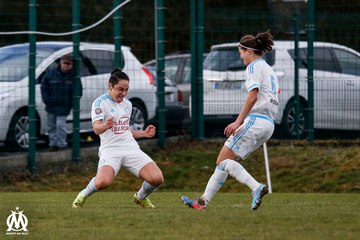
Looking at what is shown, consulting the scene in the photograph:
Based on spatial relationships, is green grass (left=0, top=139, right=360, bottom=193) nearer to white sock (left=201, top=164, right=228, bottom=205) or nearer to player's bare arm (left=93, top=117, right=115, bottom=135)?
white sock (left=201, top=164, right=228, bottom=205)

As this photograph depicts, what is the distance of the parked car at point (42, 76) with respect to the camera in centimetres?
1933

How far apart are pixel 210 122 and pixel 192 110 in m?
0.43

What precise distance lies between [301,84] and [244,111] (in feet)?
32.1

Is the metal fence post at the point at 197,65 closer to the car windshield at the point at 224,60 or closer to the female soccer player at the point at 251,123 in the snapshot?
the car windshield at the point at 224,60

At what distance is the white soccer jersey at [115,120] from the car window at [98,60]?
8.19 metres

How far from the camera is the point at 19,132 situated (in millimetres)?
19531

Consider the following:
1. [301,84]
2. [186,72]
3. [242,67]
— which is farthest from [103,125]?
[186,72]

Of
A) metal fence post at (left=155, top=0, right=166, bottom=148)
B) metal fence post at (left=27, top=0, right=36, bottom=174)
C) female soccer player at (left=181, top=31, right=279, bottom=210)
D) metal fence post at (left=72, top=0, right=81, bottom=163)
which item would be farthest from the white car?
female soccer player at (left=181, top=31, right=279, bottom=210)

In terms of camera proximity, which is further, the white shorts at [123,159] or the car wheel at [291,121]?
the car wheel at [291,121]

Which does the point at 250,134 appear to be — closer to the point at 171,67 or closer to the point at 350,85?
the point at 350,85

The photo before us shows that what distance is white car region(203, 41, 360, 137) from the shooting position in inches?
814

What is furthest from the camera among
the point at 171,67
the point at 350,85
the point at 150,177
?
the point at 171,67

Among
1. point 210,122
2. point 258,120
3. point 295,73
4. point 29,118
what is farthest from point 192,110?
point 258,120

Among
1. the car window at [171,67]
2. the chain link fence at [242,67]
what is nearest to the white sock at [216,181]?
the chain link fence at [242,67]
